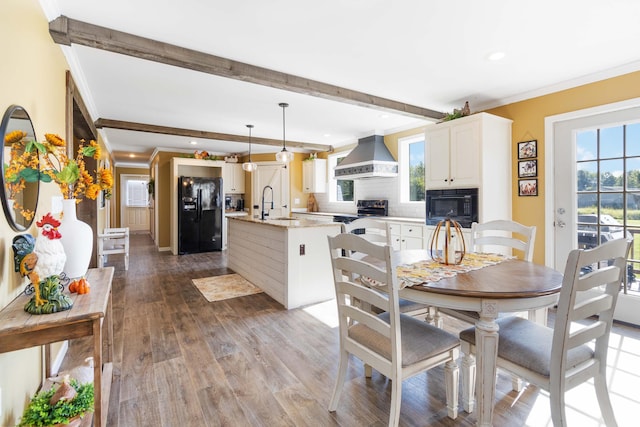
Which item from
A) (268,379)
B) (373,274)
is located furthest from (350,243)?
(268,379)

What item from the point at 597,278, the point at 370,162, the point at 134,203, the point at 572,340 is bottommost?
the point at 572,340

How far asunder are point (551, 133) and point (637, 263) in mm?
1519

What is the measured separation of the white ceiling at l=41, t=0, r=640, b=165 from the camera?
84.0 inches

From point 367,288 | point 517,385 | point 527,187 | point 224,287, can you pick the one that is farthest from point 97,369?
point 527,187

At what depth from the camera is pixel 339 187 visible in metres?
7.32

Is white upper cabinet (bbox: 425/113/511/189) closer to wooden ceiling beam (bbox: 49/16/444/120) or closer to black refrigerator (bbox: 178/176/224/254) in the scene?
wooden ceiling beam (bbox: 49/16/444/120)

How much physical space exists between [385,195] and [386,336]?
4.59m

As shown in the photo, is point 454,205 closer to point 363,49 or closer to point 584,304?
point 363,49

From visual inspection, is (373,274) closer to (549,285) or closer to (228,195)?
(549,285)

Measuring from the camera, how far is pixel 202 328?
293cm

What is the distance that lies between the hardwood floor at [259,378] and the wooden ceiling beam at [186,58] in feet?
7.69

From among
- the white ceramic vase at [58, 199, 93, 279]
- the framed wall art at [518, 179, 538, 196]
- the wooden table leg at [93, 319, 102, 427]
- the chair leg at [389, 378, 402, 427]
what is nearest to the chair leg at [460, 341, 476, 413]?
the chair leg at [389, 378, 402, 427]

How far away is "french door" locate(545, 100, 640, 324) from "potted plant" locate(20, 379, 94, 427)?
426cm

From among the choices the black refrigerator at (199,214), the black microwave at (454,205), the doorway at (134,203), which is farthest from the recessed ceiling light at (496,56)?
the doorway at (134,203)
